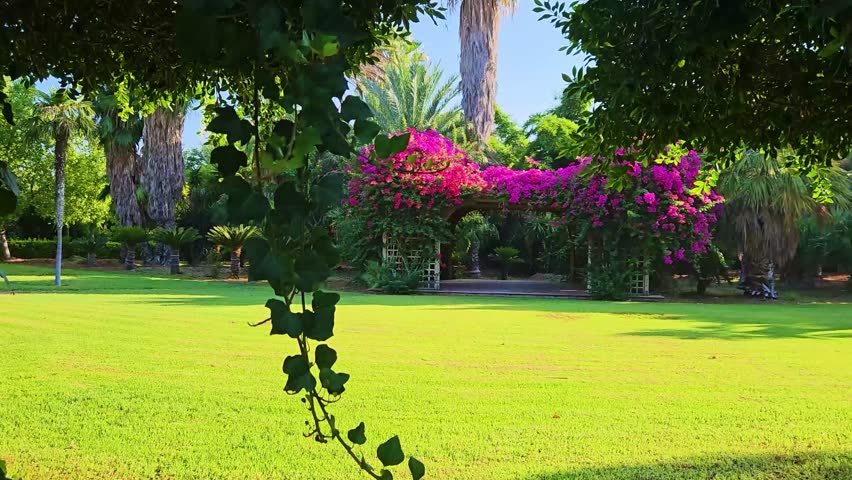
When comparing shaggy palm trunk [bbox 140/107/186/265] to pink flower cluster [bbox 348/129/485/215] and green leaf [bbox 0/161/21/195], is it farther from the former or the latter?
green leaf [bbox 0/161/21/195]

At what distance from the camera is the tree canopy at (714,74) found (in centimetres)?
176

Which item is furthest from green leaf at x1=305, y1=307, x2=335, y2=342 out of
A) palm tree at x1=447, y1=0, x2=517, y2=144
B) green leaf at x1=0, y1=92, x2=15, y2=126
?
palm tree at x1=447, y1=0, x2=517, y2=144

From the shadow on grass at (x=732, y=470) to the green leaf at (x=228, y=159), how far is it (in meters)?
3.07

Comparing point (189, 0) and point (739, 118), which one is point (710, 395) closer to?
point (739, 118)

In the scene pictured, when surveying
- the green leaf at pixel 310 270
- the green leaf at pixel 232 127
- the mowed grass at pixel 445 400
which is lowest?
the mowed grass at pixel 445 400

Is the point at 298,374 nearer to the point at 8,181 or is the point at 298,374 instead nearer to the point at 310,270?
the point at 310,270

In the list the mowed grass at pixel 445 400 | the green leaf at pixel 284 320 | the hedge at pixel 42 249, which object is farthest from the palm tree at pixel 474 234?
the green leaf at pixel 284 320

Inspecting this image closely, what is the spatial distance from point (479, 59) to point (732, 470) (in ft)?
70.7

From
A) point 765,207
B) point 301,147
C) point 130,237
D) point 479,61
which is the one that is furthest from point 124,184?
point 301,147

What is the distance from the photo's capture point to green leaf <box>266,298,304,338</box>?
0.93 meters

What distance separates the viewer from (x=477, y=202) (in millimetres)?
18703

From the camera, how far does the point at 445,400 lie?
5.25 m

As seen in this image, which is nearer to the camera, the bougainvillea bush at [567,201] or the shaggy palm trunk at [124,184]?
the bougainvillea bush at [567,201]

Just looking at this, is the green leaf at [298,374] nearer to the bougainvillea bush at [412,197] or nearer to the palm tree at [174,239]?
the bougainvillea bush at [412,197]
